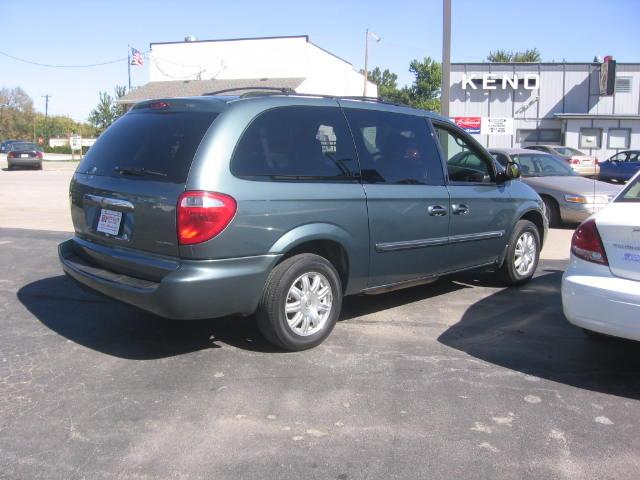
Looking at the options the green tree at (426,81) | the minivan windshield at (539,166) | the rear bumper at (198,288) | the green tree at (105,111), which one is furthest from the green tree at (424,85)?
the rear bumper at (198,288)

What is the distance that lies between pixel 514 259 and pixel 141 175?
13.2 ft

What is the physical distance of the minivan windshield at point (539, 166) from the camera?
1145cm

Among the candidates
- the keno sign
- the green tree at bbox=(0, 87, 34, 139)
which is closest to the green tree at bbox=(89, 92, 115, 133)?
the green tree at bbox=(0, 87, 34, 139)

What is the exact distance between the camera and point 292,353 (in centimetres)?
445

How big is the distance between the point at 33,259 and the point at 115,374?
14.1 ft

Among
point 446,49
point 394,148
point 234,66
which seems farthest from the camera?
point 234,66

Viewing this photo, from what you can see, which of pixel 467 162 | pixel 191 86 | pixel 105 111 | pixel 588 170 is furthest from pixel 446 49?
pixel 105 111

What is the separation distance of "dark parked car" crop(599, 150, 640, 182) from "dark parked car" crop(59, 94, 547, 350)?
2076cm

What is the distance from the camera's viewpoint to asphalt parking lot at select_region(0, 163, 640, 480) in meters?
2.98

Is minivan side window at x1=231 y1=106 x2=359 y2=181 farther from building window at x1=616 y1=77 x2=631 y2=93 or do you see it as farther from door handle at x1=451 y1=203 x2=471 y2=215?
building window at x1=616 y1=77 x2=631 y2=93

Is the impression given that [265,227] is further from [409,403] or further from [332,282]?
[409,403]

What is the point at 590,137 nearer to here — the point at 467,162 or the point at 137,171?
the point at 467,162

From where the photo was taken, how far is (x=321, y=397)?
3703mm

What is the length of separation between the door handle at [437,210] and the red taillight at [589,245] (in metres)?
1.30
